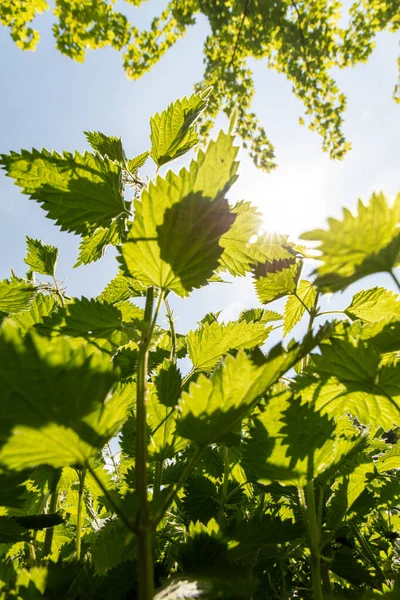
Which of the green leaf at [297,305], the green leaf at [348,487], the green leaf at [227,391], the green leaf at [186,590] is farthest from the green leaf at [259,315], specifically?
the green leaf at [186,590]

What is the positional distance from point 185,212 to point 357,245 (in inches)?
9.7

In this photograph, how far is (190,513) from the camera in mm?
938

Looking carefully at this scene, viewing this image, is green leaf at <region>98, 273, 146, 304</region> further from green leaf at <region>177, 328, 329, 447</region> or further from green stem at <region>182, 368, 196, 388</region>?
green leaf at <region>177, 328, 329, 447</region>

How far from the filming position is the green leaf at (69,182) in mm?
715

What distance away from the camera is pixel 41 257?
1.24 meters

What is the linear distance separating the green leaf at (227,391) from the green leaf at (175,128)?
0.53 m

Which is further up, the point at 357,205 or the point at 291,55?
the point at 291,55

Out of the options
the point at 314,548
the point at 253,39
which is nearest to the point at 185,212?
the point at 314,548

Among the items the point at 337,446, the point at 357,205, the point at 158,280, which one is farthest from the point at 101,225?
the point at 337,446

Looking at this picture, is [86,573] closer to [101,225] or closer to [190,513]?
[190,513]

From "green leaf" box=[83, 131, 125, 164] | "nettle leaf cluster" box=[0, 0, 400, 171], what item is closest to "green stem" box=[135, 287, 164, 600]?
"green leaf" box=[83, 131, 125, 164]

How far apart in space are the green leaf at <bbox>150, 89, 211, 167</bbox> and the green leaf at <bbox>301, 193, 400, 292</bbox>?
0.42m

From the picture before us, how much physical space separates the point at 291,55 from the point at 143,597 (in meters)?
11.3

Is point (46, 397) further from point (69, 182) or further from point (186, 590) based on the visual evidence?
point (69, 182)
